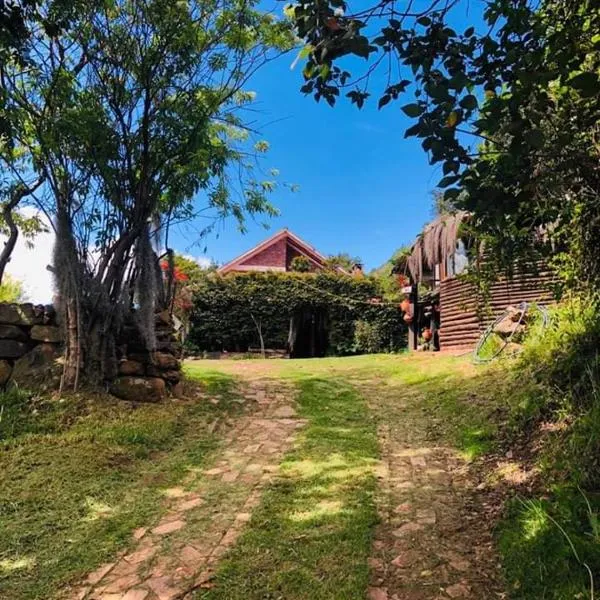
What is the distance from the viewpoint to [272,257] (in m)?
22.0

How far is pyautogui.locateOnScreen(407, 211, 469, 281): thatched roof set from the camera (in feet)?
32.2

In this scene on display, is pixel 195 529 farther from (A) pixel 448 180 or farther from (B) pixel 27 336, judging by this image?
(B) pixel 27 336

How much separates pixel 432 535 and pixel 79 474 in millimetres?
2596

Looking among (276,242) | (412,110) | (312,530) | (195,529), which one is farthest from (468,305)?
(276,242)

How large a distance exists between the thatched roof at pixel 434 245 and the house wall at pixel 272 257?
10287mm

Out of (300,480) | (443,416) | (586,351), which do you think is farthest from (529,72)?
(443,416)

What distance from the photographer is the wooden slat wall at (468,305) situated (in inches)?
348

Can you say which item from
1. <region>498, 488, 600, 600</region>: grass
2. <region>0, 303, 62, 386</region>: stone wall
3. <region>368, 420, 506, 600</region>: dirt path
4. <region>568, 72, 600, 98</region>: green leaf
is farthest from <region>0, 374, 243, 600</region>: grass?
<region>568, 72, 600, 98</region>: green leaf

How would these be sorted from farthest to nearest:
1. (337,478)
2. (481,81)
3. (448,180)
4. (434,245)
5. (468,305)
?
1. (434,245)
2. (468,305)
3. (337,478)
4. (481,81)
5. (448,180)

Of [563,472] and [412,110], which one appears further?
[563,472]

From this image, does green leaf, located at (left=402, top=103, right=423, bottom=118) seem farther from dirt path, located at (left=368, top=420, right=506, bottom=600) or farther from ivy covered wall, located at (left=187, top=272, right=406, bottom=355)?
ivy covered wall, located at (left=187, top=272, right=406, bottom=355)

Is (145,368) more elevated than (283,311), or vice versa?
(283,311)

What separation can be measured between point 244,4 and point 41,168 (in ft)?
9.66

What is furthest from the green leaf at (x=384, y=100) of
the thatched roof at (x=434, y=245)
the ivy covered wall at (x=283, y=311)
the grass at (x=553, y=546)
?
the ivy covered wall at (x=283, y=311)
